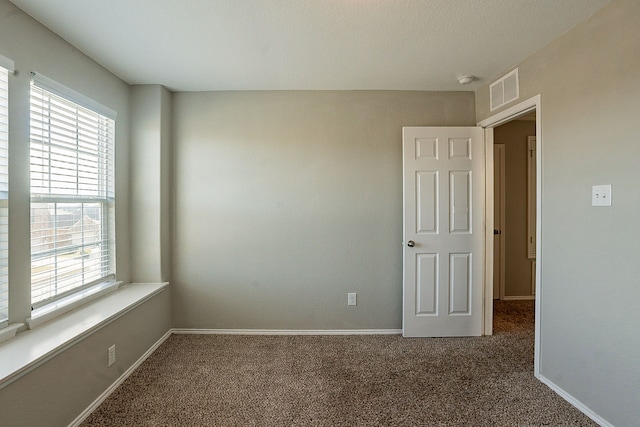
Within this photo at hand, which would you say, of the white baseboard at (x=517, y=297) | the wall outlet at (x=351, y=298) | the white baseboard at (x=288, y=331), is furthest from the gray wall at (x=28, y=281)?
the white baseboard at (x=517, y=297)

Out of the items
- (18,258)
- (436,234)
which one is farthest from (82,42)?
(436,234)

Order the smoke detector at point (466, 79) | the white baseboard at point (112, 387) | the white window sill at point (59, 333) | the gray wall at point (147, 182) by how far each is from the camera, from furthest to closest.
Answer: the gray wall at point (147, 182) < the smoke detector at point (466, 79) < the white baseboard at point (112, 387) < the white window sill at point (59, 333)

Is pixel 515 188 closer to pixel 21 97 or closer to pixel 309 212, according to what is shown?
pixel 309 212

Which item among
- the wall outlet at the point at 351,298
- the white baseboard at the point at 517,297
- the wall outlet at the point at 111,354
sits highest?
the wall outlet at the point at 351,298

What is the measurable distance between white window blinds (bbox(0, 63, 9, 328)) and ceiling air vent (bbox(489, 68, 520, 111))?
3511mm

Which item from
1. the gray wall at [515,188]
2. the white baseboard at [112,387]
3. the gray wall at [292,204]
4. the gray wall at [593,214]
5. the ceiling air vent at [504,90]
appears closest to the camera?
the gray wall at [593,214]

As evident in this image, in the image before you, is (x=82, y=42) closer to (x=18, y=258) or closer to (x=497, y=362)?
(x=18, y=258)

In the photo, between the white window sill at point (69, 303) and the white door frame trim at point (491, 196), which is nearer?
the white window sill at point (69, 303)

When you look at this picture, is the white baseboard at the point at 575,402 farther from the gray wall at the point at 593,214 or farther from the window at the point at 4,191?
the window at the point at 4,191

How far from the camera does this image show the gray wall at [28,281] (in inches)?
60.5

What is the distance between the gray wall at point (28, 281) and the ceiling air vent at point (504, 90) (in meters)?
3.45

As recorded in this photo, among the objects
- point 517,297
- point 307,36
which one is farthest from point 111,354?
point 517,297

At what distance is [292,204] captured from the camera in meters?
3.05

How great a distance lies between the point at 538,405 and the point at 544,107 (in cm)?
209
